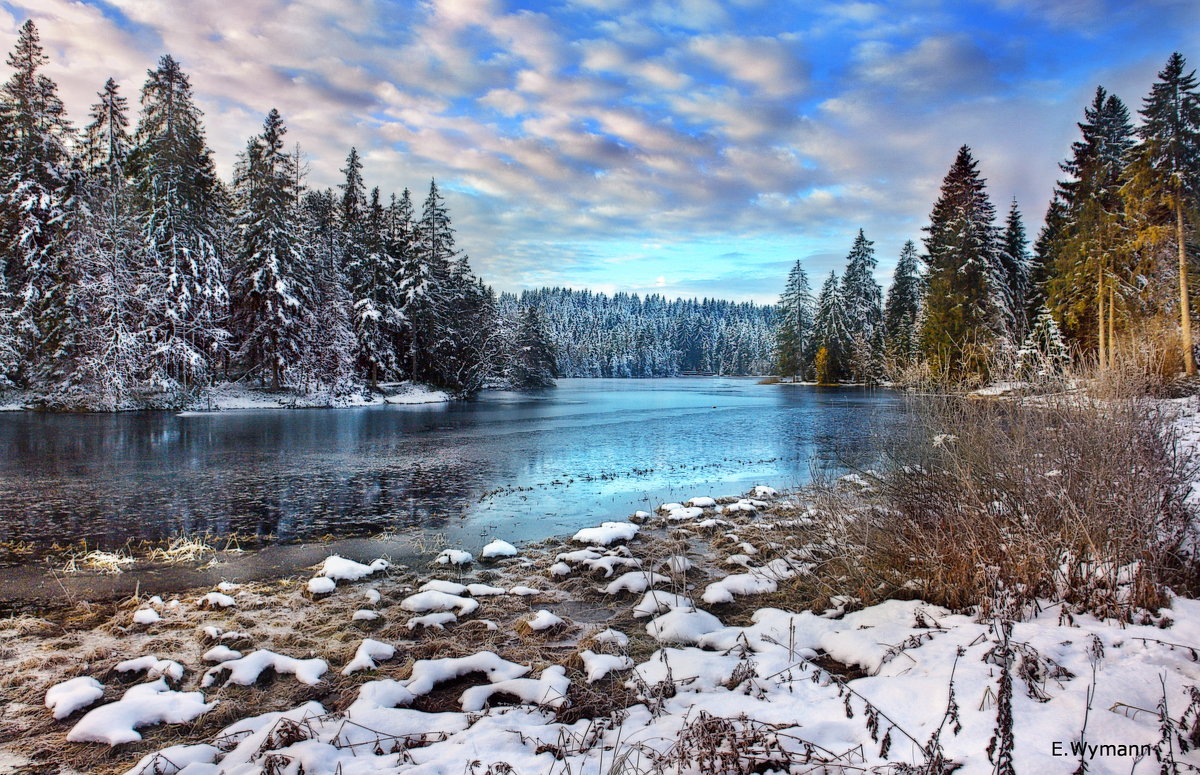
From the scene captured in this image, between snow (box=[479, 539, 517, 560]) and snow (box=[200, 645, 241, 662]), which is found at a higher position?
snow (box=[200, 645, 241, 662])

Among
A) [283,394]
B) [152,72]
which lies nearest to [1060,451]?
[283,394]

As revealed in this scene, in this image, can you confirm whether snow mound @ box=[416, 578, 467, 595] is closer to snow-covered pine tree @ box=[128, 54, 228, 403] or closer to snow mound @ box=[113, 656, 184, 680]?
snow mound @ box=[113, 656, 184, 680]

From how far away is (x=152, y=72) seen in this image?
34281 mm

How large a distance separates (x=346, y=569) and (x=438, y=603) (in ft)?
5.76

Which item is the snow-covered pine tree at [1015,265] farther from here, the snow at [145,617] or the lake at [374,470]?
the snow at [145,617]

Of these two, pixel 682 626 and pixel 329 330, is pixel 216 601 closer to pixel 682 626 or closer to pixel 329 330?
pixel 682 626

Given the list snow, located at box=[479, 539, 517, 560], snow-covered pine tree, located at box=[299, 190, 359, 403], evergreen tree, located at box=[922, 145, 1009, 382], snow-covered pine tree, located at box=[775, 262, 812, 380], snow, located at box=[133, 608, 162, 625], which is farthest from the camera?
snow-covered pine tree, located at box=[775, 262, 812, 380]

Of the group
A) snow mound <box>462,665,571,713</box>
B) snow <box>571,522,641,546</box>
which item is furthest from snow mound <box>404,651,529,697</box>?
snow <box>571,522,641,546</box>

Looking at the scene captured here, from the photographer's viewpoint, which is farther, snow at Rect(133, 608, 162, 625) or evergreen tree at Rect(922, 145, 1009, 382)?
evergreen tree at Rect(922, 145, 1009, 382)

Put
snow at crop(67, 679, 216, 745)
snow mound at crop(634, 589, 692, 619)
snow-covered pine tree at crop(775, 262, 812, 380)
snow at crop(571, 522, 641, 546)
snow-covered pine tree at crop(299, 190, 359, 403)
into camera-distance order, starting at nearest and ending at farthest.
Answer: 1. snow at crop(67, 679, 216, 745)
2. snow mound at crop(634, 589, 692, 619)
3. snow at crop(571, 522, 641, 546)
4. snow-covered pine tree at crop(299, 190, 359, 403)
5. snow-covered pine tree at crop(775, 262, 812, 380)

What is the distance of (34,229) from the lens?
101 feet

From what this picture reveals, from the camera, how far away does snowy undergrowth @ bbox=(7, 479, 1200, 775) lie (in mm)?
2979

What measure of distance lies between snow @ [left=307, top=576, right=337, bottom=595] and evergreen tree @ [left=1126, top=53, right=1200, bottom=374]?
28709 mm

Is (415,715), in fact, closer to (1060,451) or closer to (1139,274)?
(1060,451)
